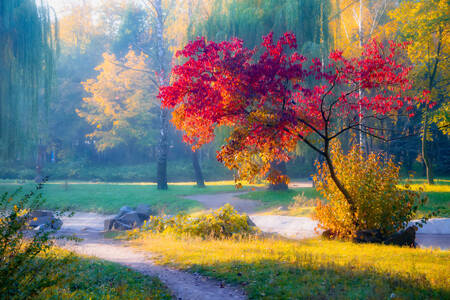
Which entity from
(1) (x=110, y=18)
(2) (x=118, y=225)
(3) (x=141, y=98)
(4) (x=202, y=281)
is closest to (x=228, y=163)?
(4) (x=202, y=281)

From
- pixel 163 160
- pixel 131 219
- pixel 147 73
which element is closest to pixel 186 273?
pixel 131 219

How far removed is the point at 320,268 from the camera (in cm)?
617

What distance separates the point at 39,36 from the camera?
15312 millimetres

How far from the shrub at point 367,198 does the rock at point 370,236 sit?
4.8 inches

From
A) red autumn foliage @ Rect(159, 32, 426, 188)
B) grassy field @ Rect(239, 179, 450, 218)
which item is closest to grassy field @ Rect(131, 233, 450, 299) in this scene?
red autumn foliage @ Rect(159, 32, 426, 188)

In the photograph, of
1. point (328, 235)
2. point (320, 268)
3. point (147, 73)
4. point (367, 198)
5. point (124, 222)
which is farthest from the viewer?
point (147, 73)

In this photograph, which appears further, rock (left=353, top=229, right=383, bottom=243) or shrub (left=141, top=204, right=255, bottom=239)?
shrub (left=141, top=204, right=255, bottom=239)

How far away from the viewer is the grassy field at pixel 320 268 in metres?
5.12

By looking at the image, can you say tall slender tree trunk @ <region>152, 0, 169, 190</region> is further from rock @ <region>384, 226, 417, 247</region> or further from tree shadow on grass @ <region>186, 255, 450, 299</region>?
tree shadow on grass @ <region>186, 255, 450, 299</region>

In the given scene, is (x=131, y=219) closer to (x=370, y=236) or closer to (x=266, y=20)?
(x=370, y=236)

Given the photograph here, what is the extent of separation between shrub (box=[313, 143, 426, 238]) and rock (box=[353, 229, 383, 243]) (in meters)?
0.12

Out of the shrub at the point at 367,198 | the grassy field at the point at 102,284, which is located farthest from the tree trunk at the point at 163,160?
the grassy field at the point at 102,284

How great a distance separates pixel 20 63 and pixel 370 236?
14561mm

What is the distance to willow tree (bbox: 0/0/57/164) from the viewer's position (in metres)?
14.4
